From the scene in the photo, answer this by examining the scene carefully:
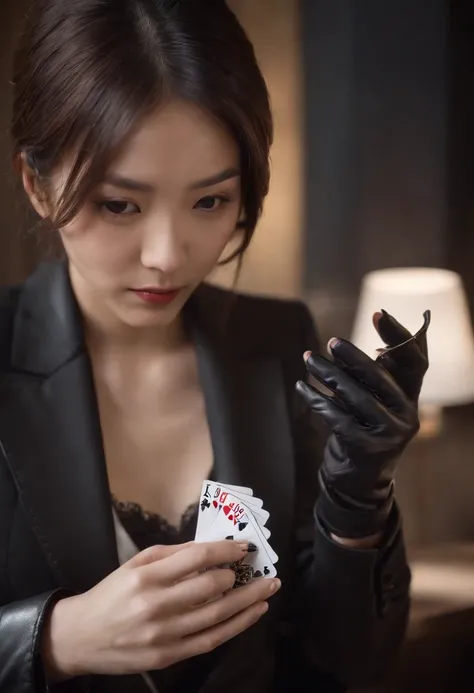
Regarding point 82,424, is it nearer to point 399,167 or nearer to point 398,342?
point 398,342

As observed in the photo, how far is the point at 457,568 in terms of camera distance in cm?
146

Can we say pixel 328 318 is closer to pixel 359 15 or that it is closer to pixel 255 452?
pixel 255 452

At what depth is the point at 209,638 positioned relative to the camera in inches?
38.3

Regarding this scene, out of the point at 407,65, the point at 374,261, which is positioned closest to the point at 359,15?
the point at 407,65

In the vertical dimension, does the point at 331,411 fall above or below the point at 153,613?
above

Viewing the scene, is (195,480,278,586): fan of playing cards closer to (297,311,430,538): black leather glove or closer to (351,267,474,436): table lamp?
(297,311,430,538): black leather glove

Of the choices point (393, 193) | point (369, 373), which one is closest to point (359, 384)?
point (369, 373)

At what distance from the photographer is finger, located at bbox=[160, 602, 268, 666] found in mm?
961

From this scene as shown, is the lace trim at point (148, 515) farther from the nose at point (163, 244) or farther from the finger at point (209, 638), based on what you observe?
the nose at point (163, 244)

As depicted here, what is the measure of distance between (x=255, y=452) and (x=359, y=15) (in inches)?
27.4

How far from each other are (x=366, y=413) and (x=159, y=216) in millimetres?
319

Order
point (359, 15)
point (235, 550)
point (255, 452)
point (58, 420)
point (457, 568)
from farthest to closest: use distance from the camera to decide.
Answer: point (457, 568) < point (359, 15) < point (255, 452) < point (58, 420) < point (235, 550)

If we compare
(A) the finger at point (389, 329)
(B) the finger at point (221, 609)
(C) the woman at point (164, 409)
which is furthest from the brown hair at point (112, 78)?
(B) the finger at point (221, 609)

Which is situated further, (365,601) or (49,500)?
(365,601)
